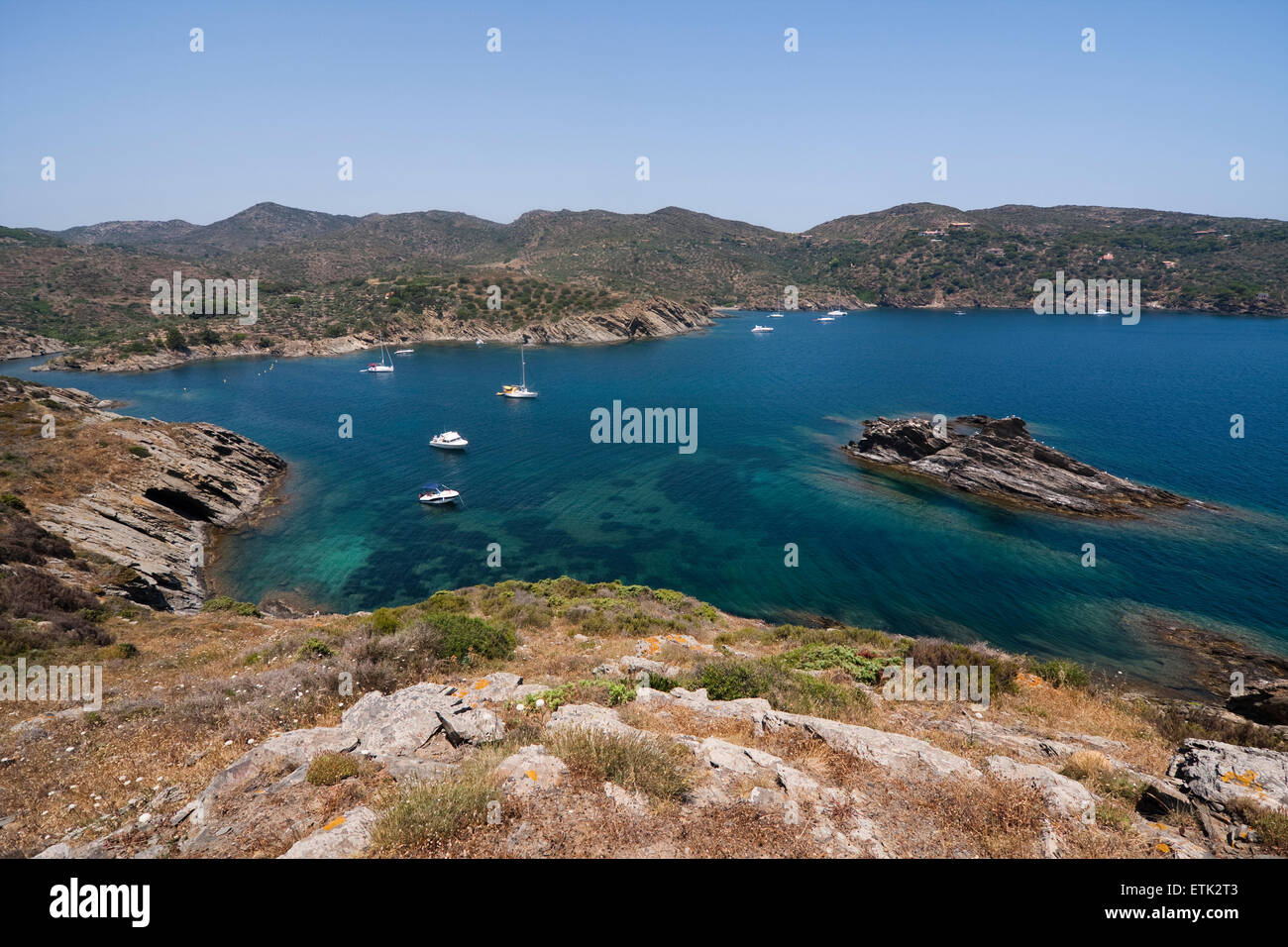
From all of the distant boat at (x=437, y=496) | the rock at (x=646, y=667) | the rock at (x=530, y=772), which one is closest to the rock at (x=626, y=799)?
the rock at (x=530, y=772)

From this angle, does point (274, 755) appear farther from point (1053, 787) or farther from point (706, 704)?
point (1053, 787)

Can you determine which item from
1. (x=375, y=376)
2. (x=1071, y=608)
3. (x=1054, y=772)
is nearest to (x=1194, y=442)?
(x=1071, y=608)

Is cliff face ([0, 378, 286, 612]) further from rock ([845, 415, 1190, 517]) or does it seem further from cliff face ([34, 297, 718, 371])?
cliff face ([34, 297, 718, 371])

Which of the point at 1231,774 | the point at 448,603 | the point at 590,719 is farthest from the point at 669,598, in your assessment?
the point at 1231,774

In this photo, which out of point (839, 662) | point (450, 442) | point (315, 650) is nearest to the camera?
point (315, 650)

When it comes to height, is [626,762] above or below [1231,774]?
above

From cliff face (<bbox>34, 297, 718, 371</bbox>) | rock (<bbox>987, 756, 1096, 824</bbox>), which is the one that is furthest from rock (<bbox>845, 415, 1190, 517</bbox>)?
cliff face (<bbox>34, 297, 718, 371</bbox>)

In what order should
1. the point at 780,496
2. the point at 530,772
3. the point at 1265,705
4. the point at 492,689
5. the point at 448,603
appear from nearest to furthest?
the point at 530,772 < the point at 492,689 < the point at 1265,705 < the point at 448,603 < the point at 780,496
